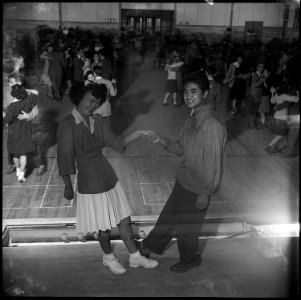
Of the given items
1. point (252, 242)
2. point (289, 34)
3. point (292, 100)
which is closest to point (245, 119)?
point (289, 34)

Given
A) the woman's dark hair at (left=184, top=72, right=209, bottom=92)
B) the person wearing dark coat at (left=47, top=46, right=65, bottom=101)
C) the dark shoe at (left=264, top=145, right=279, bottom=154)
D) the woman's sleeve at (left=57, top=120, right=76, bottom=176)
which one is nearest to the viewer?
the woman's sleeve at (left=57, top=120, right=76, bottom=176)

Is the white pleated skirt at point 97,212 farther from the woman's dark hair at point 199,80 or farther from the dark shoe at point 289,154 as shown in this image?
the dark shoe at point 289,154

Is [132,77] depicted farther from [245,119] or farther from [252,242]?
[252,242]

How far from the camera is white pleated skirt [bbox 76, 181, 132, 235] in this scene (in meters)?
3.11

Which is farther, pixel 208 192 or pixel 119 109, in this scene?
pixel 119 109

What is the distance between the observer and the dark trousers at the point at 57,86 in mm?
9117

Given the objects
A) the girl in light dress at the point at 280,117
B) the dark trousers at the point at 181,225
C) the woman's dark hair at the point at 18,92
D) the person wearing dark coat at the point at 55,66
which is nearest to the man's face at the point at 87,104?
the dark trousers at the point at 181,225

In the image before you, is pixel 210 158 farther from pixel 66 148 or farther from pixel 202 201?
pixel 66 148

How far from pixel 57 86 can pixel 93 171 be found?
679 centimetres

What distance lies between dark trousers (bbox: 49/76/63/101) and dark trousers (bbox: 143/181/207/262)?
6.22 m

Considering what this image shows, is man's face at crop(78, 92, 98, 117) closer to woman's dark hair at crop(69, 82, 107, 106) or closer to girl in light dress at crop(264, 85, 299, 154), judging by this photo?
woman's dark hair at crop(69, 82, 107, 106)

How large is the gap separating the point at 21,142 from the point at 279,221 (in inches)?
123

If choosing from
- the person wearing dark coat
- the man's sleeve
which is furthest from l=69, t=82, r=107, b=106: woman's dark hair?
the person wearing dark coat

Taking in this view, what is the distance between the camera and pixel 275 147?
677 centimetres
